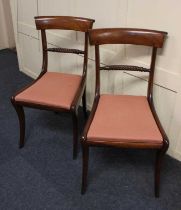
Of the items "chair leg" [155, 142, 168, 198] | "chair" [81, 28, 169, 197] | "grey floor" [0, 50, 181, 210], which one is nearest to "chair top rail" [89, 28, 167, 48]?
"chair" [81, 28, 169, 197]

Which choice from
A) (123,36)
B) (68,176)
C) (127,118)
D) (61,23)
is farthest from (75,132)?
(61,23)

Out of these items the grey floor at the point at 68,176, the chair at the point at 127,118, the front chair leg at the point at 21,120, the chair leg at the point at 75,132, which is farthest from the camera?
the front chair leg at the point at 21,120

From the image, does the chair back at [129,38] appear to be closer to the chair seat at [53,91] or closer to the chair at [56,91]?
the chair at [56,91]

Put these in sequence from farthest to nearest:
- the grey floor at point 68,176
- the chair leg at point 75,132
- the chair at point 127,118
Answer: the chair leg at point 75,132
the grey floor at point 68,176
the chair at point 127,118

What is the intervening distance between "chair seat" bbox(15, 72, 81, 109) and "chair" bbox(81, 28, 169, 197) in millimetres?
200

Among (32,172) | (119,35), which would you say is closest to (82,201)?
(32,172)

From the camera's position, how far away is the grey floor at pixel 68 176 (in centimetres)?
143

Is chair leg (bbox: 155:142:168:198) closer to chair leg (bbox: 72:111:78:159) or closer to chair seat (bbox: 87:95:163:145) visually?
chair seat (bbox: 87:95:163:145)

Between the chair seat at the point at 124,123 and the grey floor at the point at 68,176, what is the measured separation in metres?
0.43

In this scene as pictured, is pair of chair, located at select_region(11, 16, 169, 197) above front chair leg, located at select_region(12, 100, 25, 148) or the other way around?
above

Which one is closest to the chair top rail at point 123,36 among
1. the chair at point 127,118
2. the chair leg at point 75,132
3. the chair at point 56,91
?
the chair at point 127,118

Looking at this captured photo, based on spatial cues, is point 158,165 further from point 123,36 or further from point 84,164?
point 123,36

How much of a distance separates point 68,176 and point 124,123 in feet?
1.85

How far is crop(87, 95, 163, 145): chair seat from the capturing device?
4.09 feet
